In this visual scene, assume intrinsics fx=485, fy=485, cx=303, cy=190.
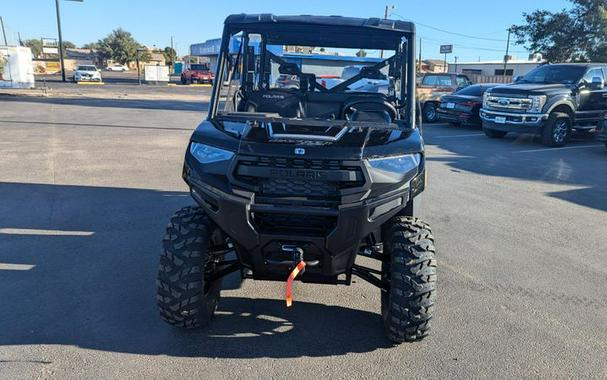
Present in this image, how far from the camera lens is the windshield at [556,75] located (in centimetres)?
1359

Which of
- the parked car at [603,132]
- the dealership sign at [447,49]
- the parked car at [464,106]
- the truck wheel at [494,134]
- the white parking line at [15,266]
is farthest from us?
the dealership sign at [447,49]

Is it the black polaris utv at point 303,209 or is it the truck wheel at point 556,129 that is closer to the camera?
the black polaris utv at point 303,209

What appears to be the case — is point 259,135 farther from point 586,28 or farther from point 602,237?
point 586,28

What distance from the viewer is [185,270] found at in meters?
3.19

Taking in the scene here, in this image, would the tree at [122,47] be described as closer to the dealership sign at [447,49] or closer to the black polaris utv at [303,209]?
the dealership sign at [447,49]

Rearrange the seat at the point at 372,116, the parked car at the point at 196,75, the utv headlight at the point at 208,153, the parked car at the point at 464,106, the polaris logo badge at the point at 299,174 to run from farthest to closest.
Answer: the parked car at the point at 196,75 → the parked car at the point at 464,106 → the seat at the point at 372,116 → the utv headlight at the point at 208,153 → the polaris logo badge at the point at 299,174

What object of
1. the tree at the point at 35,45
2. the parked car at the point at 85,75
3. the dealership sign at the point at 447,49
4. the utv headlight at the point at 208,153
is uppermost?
the tree at the point at 35,45

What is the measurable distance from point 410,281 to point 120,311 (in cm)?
222

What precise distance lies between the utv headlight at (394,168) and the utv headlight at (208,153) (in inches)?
35.1

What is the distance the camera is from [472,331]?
366 cm

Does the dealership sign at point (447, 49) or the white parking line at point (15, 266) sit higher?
the dealership sign at point (447, 49)

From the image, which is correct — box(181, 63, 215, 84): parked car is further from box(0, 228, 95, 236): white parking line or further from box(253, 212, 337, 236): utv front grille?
box(253, 212, 337, 236): utv front grille

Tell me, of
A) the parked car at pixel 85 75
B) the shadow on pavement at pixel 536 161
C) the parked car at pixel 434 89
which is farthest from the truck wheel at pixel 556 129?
the parked car at pixel 85 75

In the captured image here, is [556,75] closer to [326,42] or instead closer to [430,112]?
[430,112]
